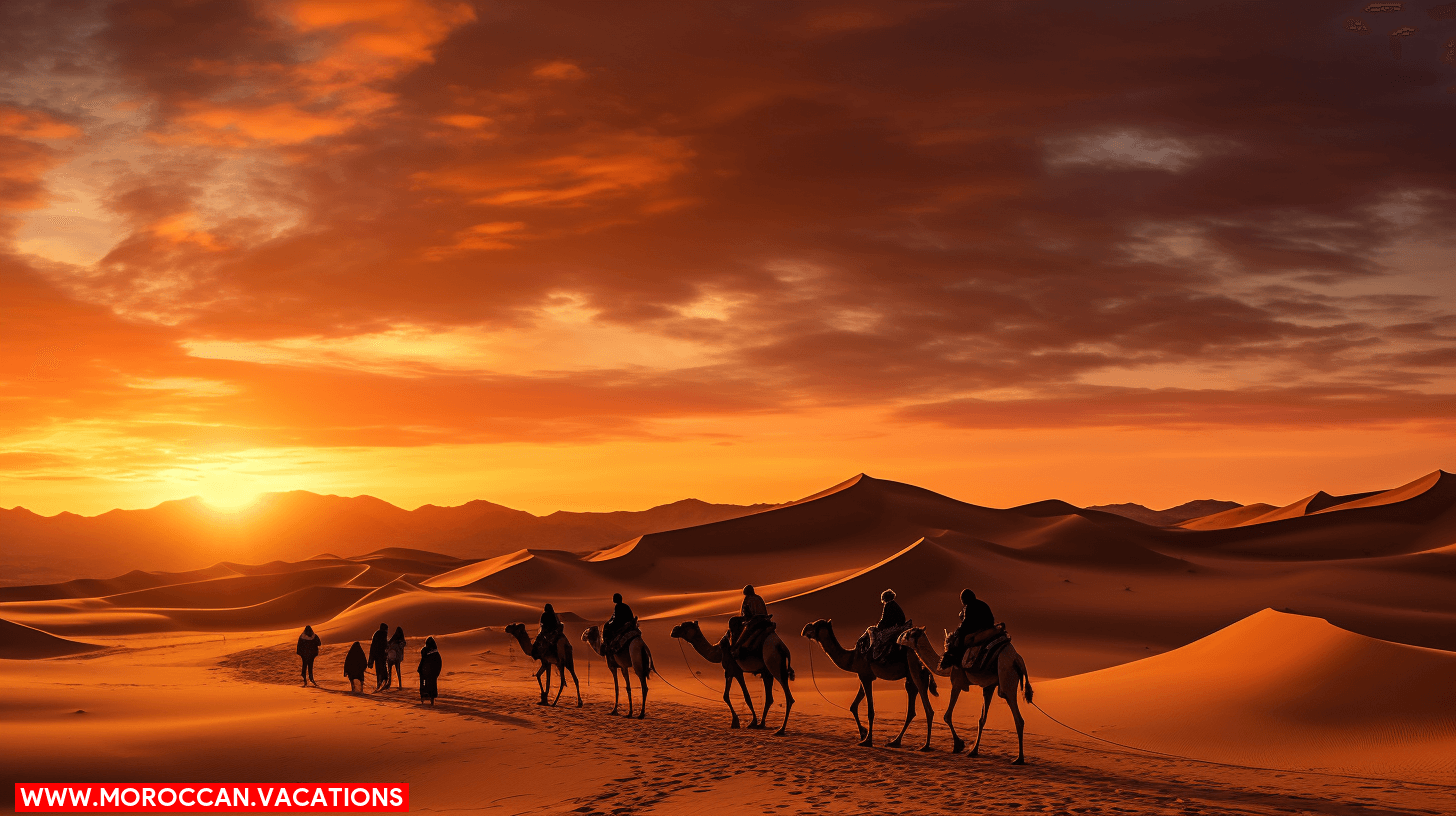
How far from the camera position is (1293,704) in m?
20.0

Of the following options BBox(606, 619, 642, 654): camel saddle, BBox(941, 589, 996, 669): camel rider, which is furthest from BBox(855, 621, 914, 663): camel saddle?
BBox(606, 619, 642, 654): camel saddle

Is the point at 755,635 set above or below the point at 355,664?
above

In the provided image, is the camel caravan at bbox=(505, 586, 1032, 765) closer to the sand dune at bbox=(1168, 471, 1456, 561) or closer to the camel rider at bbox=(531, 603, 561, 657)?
the camel rider at bbox=(531, 603, 561, 657)

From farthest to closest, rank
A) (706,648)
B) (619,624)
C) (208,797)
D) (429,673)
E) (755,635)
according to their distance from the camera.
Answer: (429,673)
(619,624)
(706,648)
(755,635)
(208,797)

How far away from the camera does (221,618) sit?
74688mm

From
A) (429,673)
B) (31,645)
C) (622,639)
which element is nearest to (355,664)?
(429,673)

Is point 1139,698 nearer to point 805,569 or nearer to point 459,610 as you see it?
point 459,610

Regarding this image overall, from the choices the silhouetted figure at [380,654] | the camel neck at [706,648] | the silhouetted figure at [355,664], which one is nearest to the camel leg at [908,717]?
the camel neck at [706,648]

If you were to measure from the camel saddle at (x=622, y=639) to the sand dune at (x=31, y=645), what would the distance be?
1478 inches

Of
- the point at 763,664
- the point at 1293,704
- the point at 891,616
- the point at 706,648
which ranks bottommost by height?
the point at 1293,704

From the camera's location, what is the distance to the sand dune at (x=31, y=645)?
158 ft

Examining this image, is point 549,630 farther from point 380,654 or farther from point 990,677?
point 990,677

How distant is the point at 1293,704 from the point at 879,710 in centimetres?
752

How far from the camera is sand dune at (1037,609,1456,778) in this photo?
684 inches
